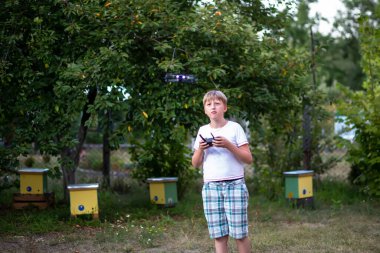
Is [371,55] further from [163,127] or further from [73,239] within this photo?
[73,239]

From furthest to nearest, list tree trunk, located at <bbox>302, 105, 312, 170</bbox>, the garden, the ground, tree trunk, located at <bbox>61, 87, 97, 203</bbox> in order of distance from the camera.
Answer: tree trunk, located at <bbox>302, 105, 312, 170</bbox>, tree trunk, located at <bbox>61, 87, 97, 203</bbox>, the garden, the ground

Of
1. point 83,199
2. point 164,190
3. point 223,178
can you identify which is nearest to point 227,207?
point 223,178

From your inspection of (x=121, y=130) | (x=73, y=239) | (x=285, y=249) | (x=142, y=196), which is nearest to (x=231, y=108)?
(x=121, y=130)

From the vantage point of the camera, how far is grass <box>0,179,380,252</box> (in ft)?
15.5

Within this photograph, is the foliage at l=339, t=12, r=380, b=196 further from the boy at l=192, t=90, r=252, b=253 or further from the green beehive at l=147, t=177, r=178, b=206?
the boy at l=192, t=90, r=252, b=253

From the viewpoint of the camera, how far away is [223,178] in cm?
337

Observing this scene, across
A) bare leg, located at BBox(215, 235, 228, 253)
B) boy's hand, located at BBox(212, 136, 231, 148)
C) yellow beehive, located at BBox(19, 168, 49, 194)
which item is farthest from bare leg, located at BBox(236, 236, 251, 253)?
yellow beehive, located at BBox(19, 168, 49, 194)

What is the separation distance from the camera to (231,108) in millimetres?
5633

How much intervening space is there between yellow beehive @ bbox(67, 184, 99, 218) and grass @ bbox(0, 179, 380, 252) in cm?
11

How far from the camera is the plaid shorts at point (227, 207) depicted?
11.0 feet

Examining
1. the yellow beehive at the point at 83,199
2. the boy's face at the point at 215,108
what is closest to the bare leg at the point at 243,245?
the boy's face at the point at 215,108

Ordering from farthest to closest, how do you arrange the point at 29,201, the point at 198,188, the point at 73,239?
the point at 198,188 → the point at 29,201 → the point at 73,239

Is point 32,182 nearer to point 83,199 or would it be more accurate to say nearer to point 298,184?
point 83,199

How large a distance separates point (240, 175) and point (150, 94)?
236 cm
